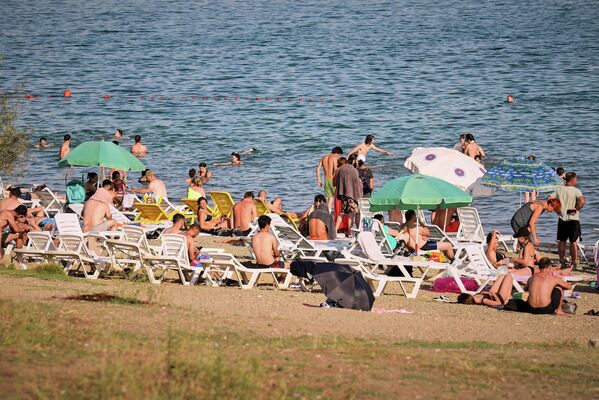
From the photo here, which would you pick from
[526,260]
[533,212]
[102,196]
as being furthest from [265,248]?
[533,212]

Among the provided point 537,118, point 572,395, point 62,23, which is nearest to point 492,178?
point 572,395

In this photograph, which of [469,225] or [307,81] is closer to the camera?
[469,225]

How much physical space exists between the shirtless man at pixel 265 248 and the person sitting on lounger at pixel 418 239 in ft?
7.05

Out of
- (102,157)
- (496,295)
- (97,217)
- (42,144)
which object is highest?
(42,144)

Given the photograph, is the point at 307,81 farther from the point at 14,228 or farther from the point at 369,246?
the point at 369,246

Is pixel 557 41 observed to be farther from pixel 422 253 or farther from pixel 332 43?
pixel 422 253

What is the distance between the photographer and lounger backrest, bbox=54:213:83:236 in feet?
46.4

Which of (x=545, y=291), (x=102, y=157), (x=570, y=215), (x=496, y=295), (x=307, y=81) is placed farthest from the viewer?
(x=307, y=81)

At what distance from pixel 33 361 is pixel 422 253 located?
771 cm

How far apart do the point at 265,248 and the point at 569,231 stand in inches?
188

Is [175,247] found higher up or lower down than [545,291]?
higher up

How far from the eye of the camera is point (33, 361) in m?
7.14

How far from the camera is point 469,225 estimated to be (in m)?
15.9

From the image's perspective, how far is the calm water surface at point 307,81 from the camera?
28516mm
